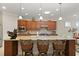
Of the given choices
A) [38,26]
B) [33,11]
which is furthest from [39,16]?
[38,26]

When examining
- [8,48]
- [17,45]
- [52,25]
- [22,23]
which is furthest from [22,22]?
[8,48]

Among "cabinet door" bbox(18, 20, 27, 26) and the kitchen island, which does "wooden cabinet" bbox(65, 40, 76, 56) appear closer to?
the kitchen island

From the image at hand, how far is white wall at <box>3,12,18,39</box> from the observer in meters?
7.67

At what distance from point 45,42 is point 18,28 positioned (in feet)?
8.01

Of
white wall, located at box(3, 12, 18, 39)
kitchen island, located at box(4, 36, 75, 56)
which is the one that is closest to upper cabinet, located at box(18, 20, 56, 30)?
white wall, located at box(3, 12, 18, 39)

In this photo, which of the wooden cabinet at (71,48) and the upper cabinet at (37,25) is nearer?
the wooden cabinet at (71,48)

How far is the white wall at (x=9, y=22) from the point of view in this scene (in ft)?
25.2

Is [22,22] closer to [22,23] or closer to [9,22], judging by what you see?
[22,23]

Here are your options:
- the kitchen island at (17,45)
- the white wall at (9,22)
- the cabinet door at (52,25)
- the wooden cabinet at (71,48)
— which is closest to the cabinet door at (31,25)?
the cabinet door at (52,25)

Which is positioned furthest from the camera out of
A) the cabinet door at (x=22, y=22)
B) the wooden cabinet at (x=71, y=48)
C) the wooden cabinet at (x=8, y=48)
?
the cabinet door at (x=22, y=22)

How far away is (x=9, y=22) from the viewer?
802cm

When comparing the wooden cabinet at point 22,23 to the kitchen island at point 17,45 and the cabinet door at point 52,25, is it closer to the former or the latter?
the cabinet door at point 52,25

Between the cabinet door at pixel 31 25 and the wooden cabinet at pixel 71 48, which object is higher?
the cabinet door at pixel 31 25

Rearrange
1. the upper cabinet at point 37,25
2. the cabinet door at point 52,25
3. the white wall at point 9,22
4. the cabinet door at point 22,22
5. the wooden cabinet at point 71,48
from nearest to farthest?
the wooden cabinet at point 71,48
the white wall at point 9,22
the cabinet door at point 22,22
the cabinet door at point 52,25
the upper cabinet at point 37,25
